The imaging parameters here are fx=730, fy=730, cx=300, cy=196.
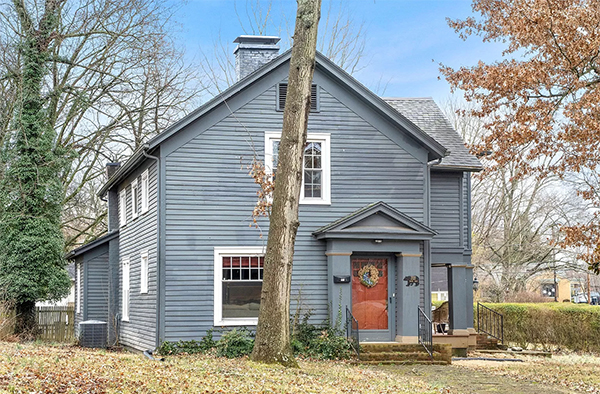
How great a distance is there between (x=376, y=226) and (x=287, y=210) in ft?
20.3

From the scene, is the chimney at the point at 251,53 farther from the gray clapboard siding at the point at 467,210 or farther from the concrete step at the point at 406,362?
the concrete step at the point at 406,362

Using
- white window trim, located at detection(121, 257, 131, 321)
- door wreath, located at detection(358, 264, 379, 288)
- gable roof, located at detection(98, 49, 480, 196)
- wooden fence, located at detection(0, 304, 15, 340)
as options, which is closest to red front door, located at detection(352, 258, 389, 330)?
door wreath, located at detection(358, 264, 379, 288)

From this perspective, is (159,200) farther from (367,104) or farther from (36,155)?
(36,155)

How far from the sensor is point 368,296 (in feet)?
63.3

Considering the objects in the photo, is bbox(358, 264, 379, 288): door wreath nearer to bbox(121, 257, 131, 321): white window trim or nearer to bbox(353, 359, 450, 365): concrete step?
bbox(353, 359, 450, 365): concrete step

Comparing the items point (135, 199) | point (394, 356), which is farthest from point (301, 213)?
point (135, 199)

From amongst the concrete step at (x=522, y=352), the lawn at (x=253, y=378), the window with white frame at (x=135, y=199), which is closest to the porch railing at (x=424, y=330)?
the lawn at (x=253, y=378)

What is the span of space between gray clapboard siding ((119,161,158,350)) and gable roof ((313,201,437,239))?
173 inches

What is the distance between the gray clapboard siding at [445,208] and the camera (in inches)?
859

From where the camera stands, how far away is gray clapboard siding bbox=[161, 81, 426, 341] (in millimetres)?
18297

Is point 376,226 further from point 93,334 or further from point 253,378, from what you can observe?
point 93,334

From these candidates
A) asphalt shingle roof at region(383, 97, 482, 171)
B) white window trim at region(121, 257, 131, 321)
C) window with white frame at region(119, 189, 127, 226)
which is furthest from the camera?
window with white frame at region(119, 189, 127, 226)

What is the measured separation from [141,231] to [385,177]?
7094 mm

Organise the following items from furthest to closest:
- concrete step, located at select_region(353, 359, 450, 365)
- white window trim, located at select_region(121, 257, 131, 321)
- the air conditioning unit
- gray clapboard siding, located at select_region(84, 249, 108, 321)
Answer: gray clapboard siding, located at select_region(84, 249, 108, 321), white window trim, located at select_region(121, 257, 131, 321), the air conditioning unit, concrete step, located at select_region(353, 359, 450, 365)
